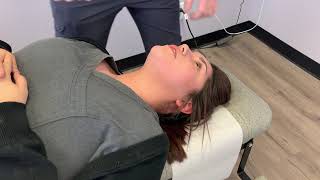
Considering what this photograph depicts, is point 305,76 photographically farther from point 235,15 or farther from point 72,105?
point 72,105

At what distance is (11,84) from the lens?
104 cm

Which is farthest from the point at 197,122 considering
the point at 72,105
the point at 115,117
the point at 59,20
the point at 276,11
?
the point at 276,11

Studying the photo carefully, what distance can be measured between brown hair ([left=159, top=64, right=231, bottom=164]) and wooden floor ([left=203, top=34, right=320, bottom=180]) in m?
0.54

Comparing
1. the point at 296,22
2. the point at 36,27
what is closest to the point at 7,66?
the point at 36,27

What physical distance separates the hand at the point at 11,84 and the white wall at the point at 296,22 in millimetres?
1878

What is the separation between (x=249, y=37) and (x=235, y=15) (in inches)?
8.0

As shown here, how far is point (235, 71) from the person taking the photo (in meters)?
2.45

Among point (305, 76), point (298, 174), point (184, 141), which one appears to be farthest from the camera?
point (305, 76)

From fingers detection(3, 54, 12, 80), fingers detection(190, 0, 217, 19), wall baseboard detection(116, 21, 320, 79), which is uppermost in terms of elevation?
fingers detection(190, 0, 217, 19)

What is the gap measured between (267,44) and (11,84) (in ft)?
6.84

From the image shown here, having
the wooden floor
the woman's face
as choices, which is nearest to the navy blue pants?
the woman's face

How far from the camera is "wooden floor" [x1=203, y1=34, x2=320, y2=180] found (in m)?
1.85

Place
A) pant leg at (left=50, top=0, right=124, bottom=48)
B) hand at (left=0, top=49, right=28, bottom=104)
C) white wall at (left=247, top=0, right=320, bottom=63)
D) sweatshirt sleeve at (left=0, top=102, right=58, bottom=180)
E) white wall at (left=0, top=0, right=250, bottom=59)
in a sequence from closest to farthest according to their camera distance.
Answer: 1. sweatshirt sleeve at (left=0, top=102, right=58, bottom=180)
2. hand at (left=0, top=49, right=28, bottom=104)
3. pant leg at (left=50, top=0, right=124, bottom=48)
4. white wall at (left=0, top=0, right=250, bottom=59)
5. white wall at (left=247, top=0, right=320, bottom=63)

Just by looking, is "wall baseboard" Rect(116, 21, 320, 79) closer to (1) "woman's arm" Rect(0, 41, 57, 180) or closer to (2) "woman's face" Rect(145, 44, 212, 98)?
(2) "woman's face" Rect(145, 44, 212, 98)
